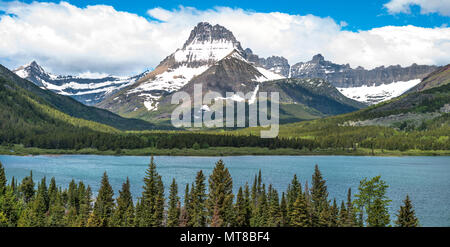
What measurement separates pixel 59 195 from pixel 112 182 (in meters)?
38.0

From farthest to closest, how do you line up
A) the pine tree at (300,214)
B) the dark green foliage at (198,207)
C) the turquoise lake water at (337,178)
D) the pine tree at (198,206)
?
the turquoise lake water at (337,178) < the pine tree at (198,206) < the dark green foliage at (198,207) < the pine tree at (300,214)

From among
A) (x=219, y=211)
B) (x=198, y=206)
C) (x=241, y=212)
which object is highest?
(x=219, y=211)

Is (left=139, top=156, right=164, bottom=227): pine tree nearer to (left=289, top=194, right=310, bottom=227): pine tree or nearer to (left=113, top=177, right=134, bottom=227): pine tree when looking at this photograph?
(left=113, top=177, right=134, bottom=227): pine tree

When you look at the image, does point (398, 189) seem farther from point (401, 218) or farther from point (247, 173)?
point (401, 218)

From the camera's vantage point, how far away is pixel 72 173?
527 feet

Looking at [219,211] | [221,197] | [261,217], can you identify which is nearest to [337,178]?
[261,217]

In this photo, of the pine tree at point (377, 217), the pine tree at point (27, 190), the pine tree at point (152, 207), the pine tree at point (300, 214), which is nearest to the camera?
the pine tree at point (377, 217)

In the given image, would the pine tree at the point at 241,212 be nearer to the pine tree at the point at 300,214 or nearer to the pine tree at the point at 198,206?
the pine tree at the point at 198,206

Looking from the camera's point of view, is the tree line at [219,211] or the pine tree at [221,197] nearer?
the tree line at [219,211]

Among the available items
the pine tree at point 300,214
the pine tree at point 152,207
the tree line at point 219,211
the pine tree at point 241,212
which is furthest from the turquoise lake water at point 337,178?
the pine tree at point 241,212

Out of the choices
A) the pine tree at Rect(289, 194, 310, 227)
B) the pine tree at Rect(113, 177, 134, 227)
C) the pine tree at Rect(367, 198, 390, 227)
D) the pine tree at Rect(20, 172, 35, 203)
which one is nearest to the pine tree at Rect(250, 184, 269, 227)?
the pine tree at Rect(289, 194, 310, 227)

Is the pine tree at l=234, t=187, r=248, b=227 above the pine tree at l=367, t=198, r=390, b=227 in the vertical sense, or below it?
below

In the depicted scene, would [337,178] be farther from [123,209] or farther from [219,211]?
[219,211]
